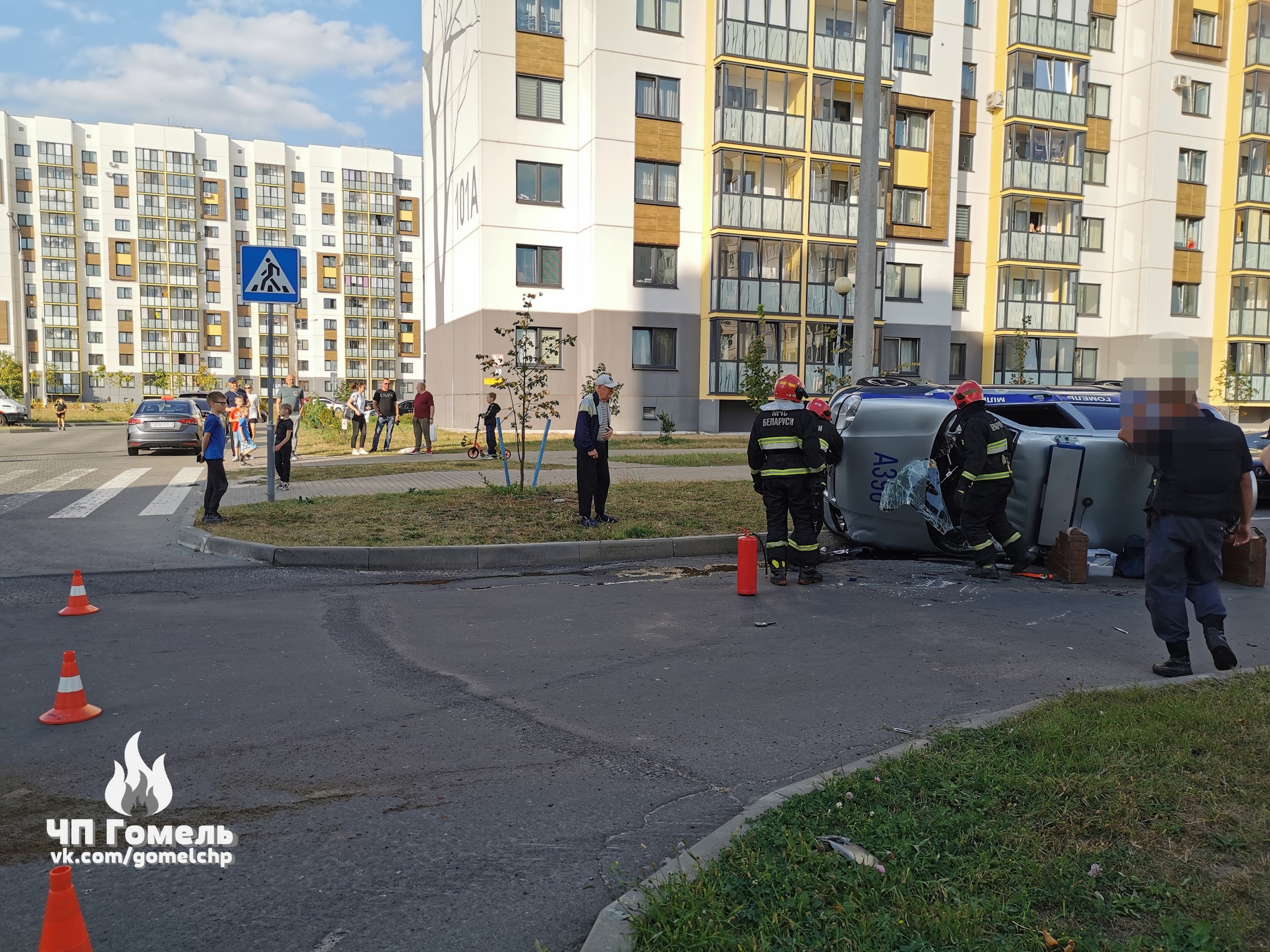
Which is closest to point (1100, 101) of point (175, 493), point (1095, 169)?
point (1095, 169)

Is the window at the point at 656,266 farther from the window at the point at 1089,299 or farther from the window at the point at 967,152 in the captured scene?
the window at the point at 1089,299

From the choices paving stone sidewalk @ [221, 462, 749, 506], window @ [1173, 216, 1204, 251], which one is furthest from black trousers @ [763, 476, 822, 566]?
window @ [1173, 216, 1204, 251]

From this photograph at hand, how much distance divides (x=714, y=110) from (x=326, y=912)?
106 feet

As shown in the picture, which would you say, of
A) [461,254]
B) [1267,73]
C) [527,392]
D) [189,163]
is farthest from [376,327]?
[527,392]

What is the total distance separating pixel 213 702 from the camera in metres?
5.07

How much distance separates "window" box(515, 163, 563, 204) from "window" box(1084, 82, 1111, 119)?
927 inches

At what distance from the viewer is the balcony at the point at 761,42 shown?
102 feet

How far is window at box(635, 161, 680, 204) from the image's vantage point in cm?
3134

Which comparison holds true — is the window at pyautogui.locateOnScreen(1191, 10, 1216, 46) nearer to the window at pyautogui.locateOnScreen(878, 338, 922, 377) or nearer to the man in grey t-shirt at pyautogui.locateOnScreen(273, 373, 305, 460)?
the window at pyautogui.locateOnScreen(878, 338, 922, 377)

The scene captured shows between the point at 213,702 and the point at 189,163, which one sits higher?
the point at 189,163

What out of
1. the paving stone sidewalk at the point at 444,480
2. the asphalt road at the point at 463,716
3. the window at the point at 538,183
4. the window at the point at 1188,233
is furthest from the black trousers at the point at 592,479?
the window at the point at 1188,233

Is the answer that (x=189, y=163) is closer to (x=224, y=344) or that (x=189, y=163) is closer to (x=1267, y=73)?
(x=224, y=344)

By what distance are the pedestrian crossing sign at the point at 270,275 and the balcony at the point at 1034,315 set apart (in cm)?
3217

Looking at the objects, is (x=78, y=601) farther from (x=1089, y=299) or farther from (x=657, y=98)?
(x=1089, y=299)
